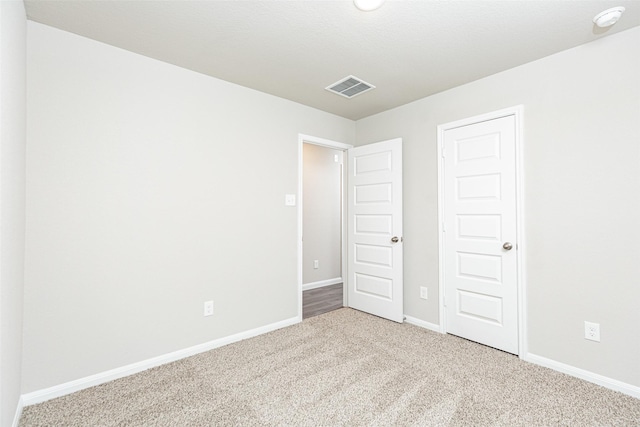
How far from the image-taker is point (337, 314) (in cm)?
365

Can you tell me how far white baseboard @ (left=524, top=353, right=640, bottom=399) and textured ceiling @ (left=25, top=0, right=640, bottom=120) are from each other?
2.44 metres

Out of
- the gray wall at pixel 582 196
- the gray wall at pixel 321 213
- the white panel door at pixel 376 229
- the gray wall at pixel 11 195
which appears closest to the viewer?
the gray wall at pixel 11 195

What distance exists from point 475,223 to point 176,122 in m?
2.85

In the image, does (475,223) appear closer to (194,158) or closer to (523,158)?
(523,158)

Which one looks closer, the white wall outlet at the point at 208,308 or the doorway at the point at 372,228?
the white wall outlet at the point at 208,308

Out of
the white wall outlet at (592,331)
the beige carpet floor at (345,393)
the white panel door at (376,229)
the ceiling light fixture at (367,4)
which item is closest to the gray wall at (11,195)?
the beige carpet floor at (345,393)

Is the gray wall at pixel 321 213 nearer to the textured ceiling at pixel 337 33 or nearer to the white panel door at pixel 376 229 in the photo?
the white panel door at pixel 376 229

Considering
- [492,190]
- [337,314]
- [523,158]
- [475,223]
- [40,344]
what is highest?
[523,158]

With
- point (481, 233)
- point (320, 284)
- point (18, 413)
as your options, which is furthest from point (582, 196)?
point (18, 413)

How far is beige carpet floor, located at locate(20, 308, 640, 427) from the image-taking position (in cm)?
177

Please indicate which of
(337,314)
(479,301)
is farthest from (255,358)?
(479,301)

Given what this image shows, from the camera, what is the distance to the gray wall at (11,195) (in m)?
1.38

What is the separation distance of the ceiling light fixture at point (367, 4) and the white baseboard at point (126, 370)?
285cm

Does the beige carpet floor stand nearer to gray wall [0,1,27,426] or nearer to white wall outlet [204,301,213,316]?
white wall outlet [204,301,213,316]
